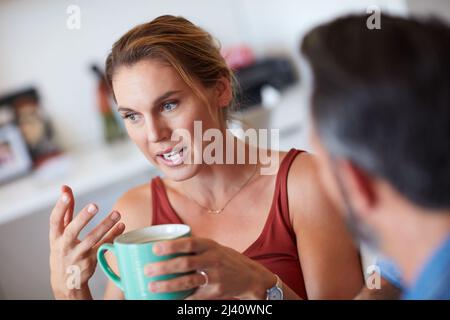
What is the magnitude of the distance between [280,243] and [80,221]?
0.31 meters

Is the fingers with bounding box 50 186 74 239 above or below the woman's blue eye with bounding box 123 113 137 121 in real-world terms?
below

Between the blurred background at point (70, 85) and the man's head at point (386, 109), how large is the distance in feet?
4.98

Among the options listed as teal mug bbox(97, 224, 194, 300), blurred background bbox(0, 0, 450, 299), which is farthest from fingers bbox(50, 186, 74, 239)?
blurred background bbox(0, 0, 450, 299)

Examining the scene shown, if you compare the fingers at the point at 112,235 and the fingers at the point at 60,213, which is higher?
the fingers at the point at 60,213

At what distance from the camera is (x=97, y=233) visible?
75 centimetres

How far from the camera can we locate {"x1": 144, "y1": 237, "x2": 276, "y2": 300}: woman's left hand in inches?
25.5

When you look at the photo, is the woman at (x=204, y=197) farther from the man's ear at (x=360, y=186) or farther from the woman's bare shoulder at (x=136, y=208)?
the man's ear at (x=360, y=186)

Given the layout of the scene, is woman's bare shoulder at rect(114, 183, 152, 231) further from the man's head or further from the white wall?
the white wall

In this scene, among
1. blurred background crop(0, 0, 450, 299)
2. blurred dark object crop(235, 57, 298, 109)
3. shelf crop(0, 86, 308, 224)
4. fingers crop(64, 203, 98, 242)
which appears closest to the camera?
fingers crop(64, 203, 98, 242)

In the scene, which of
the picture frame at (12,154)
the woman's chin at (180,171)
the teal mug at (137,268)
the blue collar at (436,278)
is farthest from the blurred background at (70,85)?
the blue collar at (436,278)

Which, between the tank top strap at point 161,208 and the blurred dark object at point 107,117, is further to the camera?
the blurred dark object at point 107,117

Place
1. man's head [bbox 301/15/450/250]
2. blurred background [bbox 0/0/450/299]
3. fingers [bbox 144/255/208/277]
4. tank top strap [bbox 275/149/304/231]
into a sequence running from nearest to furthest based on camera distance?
man's head [bbox 301/15/450/250] → fingers [bbox 144/255/208/277] → tank top strap [bbox 275/149/304/231] → blurred background [bbox 0/0/450/299]

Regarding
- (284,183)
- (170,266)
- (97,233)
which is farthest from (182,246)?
(284,183)

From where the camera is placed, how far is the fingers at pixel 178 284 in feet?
2.14
